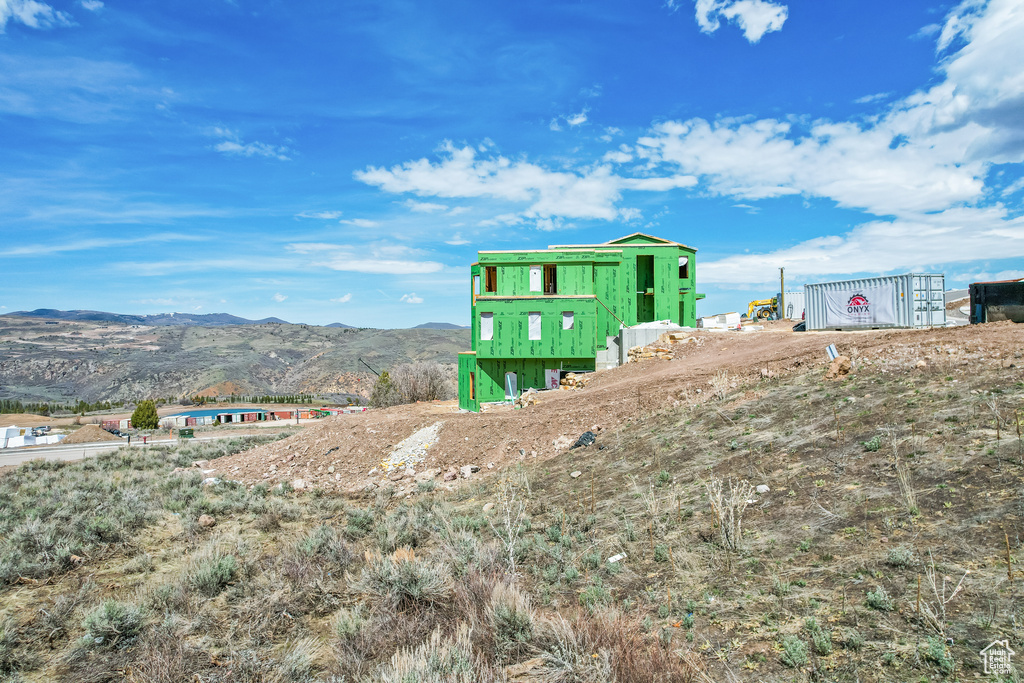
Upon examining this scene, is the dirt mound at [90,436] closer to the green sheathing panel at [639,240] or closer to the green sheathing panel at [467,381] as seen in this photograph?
the green sheathing panel at [467,381]

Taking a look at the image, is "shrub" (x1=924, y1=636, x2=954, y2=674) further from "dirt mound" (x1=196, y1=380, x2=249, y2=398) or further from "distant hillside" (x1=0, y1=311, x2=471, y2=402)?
"dirt mound" (x1=196, y1=380, x2=249, y2=398)

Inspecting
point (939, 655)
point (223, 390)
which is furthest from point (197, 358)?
point (939, 655)

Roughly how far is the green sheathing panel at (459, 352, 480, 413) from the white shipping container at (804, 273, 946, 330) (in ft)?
60.2

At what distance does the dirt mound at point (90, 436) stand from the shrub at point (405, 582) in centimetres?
3558

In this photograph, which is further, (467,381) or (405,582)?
(467,381)

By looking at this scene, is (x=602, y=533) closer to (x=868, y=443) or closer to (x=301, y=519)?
(x=868, y=443)

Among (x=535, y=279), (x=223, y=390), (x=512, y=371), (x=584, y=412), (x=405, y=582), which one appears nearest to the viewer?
(x=405, y=582)

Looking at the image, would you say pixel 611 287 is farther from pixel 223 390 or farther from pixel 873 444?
pixel 223 390

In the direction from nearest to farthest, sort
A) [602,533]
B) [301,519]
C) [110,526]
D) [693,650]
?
[693,650] → [602,533] → [110,526] → [301,519]

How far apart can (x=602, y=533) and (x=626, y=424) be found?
6427 millimetres

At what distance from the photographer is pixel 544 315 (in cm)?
2656

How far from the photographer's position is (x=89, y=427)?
3625 centimetres

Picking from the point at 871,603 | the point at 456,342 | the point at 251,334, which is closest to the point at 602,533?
the point at 871,603

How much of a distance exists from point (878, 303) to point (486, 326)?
750 inches
